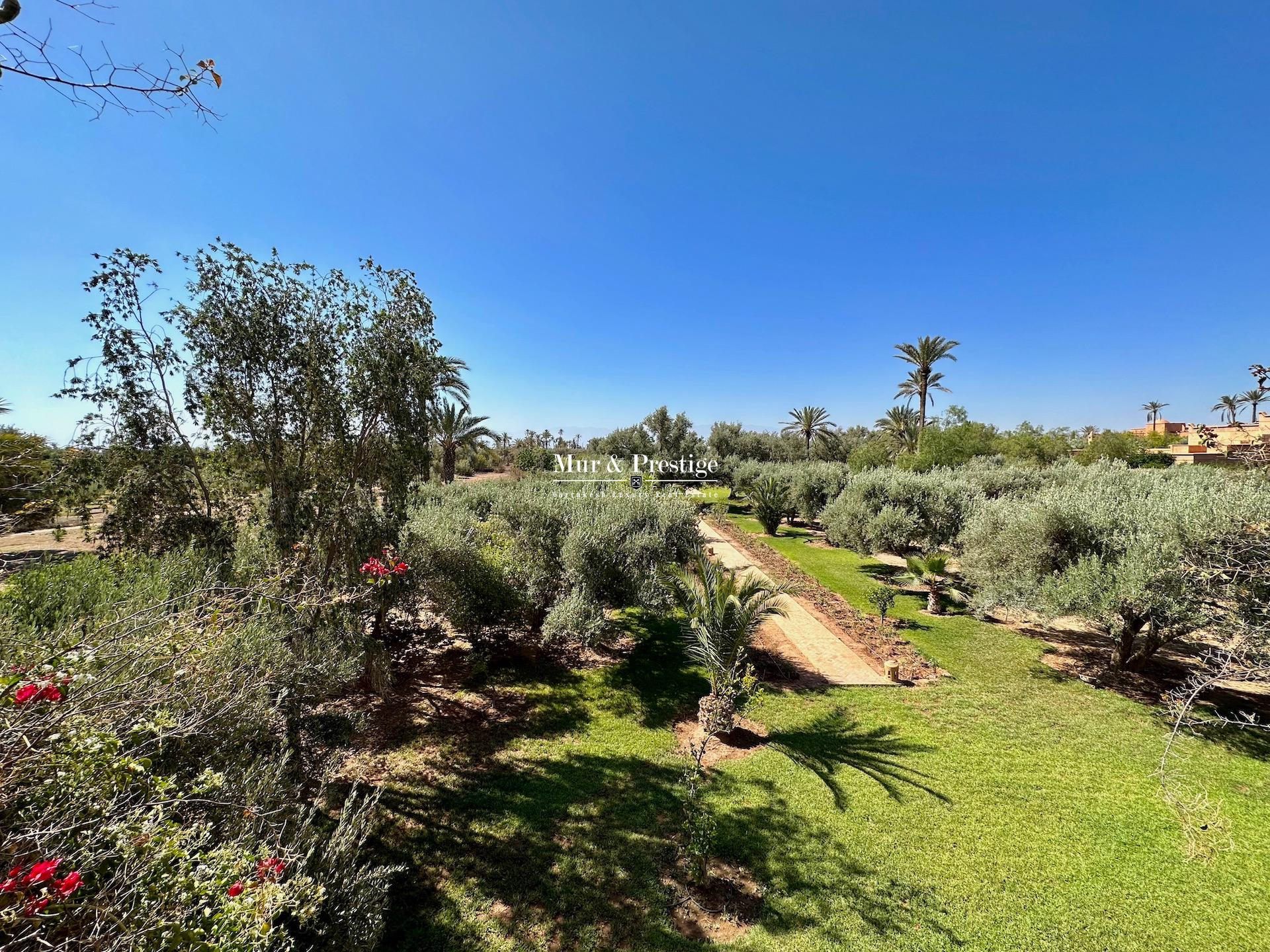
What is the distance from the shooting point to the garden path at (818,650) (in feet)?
26.7

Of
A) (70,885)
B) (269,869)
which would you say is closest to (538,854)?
(269,869)

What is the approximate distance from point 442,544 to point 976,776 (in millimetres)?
8316

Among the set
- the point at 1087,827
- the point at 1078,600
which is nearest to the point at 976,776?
the point at 1087,827

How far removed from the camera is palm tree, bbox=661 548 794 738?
6.04 meters

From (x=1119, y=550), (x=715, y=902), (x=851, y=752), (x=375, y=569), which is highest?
(x=375, y=569)

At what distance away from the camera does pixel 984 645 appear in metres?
9.49

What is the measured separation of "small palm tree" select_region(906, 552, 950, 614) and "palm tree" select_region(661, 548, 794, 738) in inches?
276

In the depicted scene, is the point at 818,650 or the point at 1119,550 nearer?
the point at 1119,550

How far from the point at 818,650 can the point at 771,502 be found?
481 inches

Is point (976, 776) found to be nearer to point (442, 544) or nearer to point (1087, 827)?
point (1087, 827)

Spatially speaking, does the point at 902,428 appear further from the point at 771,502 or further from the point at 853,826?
the point at 853,826

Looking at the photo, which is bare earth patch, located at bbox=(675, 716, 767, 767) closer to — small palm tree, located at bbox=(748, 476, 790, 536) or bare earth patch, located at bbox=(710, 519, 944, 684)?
bare earth patch, located at bbox=(710, 519, 944, 684)

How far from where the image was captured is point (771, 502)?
68.5 ft

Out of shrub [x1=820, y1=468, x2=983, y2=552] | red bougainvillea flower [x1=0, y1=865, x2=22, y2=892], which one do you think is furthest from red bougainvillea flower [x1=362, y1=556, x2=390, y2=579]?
shrub [x1=820, y1=468, x2=983, y2=552]
